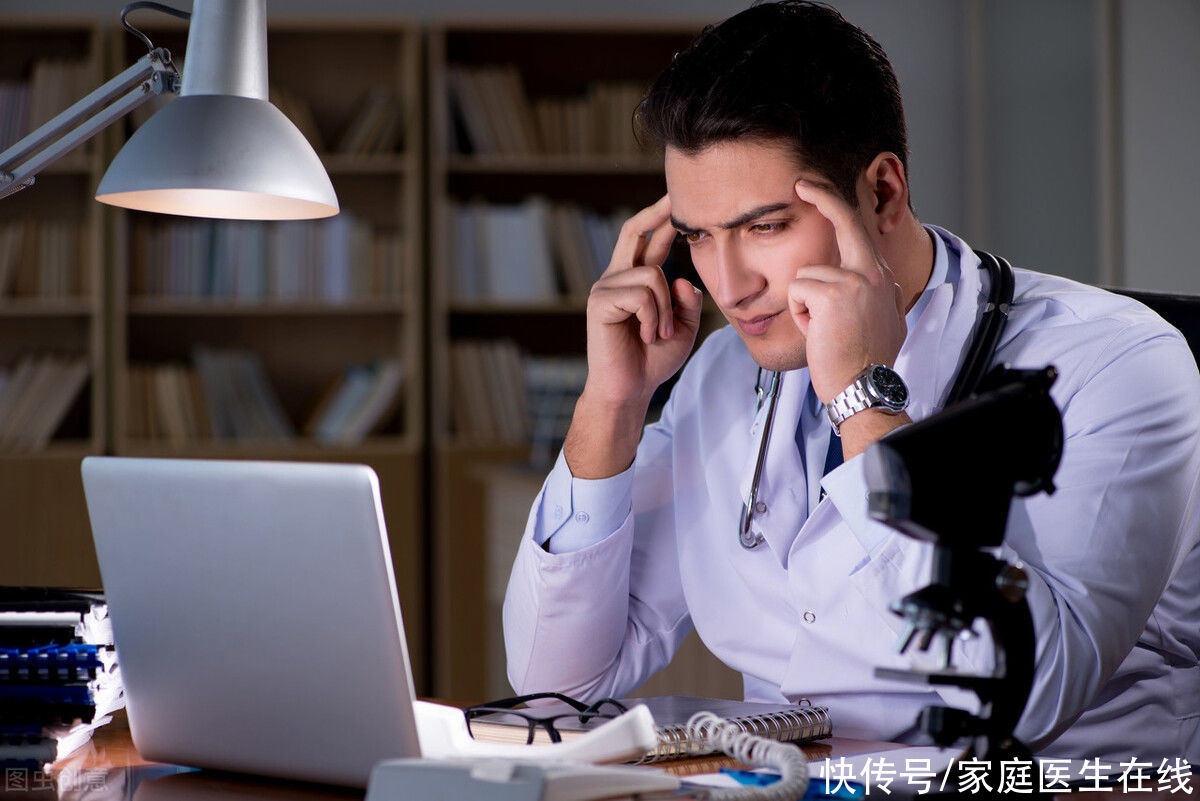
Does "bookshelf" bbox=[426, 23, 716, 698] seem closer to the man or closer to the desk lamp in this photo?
→ the man

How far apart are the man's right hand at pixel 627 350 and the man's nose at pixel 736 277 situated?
0.45ft

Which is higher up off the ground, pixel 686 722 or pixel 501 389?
pixel 686 722

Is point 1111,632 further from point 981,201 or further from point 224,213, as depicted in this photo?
point 981,201

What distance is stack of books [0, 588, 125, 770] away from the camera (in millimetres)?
1136

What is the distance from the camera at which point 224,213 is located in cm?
148

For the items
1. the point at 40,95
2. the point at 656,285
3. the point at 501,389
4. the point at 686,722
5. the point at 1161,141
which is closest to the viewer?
the point at 686,722

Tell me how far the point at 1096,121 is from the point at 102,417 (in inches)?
127

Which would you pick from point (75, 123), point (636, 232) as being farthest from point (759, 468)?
point (75, 123)

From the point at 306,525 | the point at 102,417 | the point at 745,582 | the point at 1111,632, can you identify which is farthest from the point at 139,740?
the point at 102,417

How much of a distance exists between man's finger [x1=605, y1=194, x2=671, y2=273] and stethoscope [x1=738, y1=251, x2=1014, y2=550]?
0.23m

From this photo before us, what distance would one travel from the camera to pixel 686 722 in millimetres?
1123

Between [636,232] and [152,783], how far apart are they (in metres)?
0.91

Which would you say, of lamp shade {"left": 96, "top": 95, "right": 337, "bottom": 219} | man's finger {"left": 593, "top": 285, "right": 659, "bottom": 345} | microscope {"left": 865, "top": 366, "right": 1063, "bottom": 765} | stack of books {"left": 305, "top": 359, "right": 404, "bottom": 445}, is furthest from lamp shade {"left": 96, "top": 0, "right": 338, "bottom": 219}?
stack of books {"left": 305, "top": 359, "right": 404, "bottom": 445}

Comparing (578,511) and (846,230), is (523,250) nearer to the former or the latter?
(578,511)
